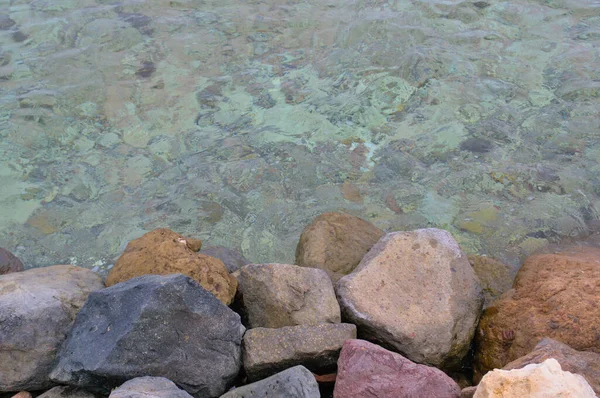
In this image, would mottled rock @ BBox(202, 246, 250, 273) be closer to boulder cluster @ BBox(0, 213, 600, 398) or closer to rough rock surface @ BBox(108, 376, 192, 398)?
boulder cluster @ BBox(0, 213, 600, 398)

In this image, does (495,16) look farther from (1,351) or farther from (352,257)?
(1,351)

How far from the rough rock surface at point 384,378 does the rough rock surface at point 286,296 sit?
0.49m

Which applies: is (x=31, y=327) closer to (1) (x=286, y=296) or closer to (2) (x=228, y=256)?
(1) (x=286, y=296)

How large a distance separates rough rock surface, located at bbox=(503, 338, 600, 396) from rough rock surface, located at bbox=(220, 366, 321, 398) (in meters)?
0.96

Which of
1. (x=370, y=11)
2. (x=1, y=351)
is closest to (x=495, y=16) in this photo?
(x=370, y=11)

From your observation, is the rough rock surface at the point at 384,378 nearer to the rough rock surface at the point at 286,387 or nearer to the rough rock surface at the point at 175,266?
the rough rock surface at the point at 286,387

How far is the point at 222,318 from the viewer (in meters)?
3.47

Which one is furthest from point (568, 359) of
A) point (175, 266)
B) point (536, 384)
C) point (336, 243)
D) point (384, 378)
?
point (175, 266)

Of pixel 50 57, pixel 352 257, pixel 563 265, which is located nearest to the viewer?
pixel 563 265

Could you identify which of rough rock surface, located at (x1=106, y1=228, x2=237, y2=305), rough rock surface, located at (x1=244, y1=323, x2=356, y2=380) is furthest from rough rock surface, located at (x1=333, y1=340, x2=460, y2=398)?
rough rock surface, located at (x1=106, y1=228, x2=237, y2=305)

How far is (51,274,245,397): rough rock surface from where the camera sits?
319cm

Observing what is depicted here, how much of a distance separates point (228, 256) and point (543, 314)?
2142mm

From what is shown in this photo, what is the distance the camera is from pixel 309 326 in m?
3.57

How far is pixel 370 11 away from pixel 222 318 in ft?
17.5
